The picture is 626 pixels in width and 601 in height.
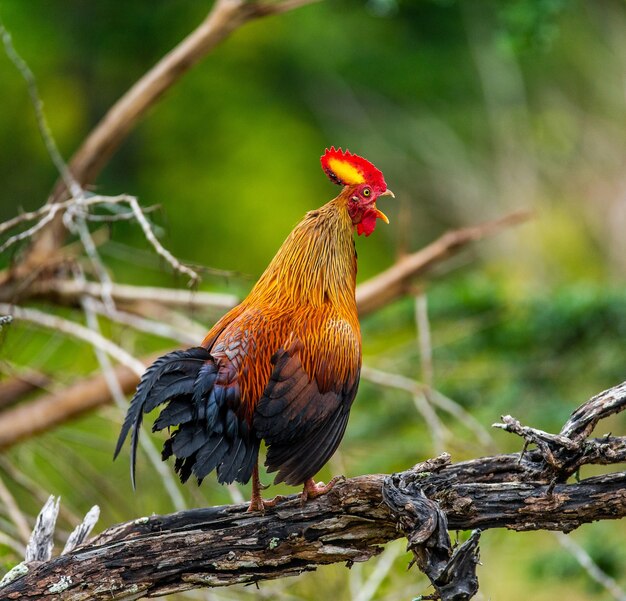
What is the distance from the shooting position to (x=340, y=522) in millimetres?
3008

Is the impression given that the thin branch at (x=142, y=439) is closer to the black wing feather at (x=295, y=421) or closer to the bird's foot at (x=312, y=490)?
the bird's foot at (x=312, y=490)

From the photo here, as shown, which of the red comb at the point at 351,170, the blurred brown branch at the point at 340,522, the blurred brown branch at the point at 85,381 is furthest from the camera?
the blurred brown branch at the point at 85,381

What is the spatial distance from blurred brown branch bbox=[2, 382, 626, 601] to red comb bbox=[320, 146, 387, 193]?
98cm

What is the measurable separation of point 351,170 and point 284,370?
74 centimetres

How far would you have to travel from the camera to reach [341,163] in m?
3.38

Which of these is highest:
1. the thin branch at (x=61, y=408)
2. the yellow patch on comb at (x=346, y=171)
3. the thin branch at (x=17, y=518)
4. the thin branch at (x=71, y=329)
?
the yellow patch on comb at (x=346, y=171)

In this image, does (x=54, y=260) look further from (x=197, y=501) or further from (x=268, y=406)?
(x=268, y=406)

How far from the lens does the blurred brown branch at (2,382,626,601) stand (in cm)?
278

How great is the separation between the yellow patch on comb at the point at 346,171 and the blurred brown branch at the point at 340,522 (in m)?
0.98

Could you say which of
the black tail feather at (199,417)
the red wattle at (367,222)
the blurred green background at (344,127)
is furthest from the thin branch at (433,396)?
the blurred green background at (344,127)

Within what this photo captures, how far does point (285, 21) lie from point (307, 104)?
943 millimetres

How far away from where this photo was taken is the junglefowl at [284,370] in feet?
9.45

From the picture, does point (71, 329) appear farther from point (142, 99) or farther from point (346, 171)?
point (346, 171)

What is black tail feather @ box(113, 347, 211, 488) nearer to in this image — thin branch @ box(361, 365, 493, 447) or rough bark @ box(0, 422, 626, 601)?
rough bark @ box(0, 422, 626, 601)
